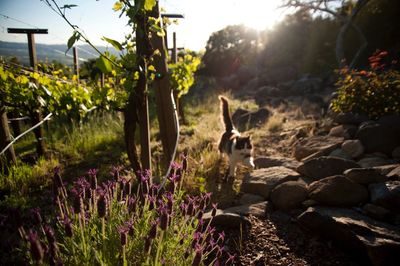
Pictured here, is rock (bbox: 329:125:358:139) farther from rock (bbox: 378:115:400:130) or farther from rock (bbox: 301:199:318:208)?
rock (bbox: 301:199:318:208)

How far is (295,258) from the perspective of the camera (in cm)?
240

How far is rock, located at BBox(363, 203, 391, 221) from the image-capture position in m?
2.71

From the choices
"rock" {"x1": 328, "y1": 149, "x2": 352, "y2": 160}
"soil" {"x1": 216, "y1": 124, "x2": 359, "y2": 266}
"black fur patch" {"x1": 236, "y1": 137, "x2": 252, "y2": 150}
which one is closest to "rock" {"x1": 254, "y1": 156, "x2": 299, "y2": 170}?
"black fur patch" {"x1": 236, "y1": 137, "x2": 252, "y2": 150}

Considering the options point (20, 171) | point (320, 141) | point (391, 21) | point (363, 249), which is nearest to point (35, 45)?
point (20, 171)

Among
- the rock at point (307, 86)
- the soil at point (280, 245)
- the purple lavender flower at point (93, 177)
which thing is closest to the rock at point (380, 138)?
the soil at point (280, 245)

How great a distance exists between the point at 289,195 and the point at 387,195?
3.22 feet

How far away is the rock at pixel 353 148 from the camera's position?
4492mm

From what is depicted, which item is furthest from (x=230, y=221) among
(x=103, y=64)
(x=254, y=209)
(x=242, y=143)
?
(x=103, y=64)

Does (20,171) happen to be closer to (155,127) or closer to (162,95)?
(162,95)

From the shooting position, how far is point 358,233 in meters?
2.39

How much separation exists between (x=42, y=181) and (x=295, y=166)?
13.0ft

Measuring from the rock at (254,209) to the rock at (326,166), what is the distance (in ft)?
3.01

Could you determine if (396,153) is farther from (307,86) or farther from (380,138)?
(307,86)

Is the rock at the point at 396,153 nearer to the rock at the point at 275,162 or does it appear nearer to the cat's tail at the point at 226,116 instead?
the rock at the point at 275,162
